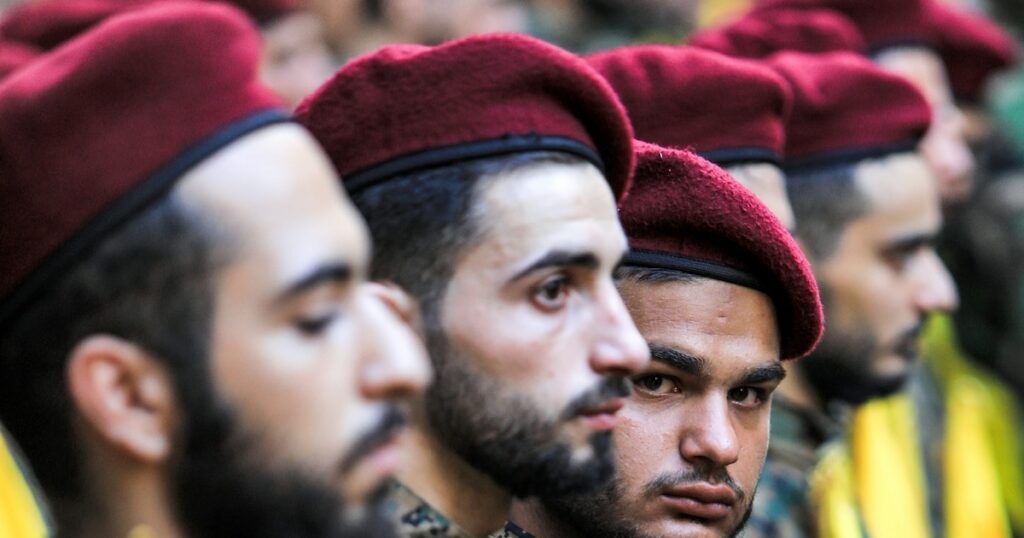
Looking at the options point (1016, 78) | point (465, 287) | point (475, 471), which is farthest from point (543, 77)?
point (1016, 78)

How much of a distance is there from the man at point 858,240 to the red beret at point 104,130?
225 cm

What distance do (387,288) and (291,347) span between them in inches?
17.5

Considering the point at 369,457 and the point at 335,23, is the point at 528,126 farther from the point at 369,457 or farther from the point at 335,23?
the point at 335,23

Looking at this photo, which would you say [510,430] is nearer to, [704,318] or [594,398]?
[594,398]

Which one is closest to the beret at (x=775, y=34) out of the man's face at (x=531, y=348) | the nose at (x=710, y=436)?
the nose at (x=710, y=436)

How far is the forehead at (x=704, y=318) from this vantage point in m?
2.67

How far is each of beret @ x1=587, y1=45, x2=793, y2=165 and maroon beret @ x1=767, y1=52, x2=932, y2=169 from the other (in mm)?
503

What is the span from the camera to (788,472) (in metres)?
3.78

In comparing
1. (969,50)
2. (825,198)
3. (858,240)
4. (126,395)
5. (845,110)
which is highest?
(126,395)

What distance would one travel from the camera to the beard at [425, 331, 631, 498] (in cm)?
216

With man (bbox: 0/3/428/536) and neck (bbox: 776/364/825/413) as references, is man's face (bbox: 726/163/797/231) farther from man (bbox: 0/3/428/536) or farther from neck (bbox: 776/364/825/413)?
man (bbox: 0/3/428/536)

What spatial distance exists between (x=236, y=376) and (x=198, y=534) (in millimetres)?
213

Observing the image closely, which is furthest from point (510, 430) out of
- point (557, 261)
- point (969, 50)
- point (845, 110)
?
point (969, 50)

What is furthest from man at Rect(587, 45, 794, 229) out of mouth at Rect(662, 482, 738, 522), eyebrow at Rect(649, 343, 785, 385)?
mouth at Rect(662, 482, 738, 522)
